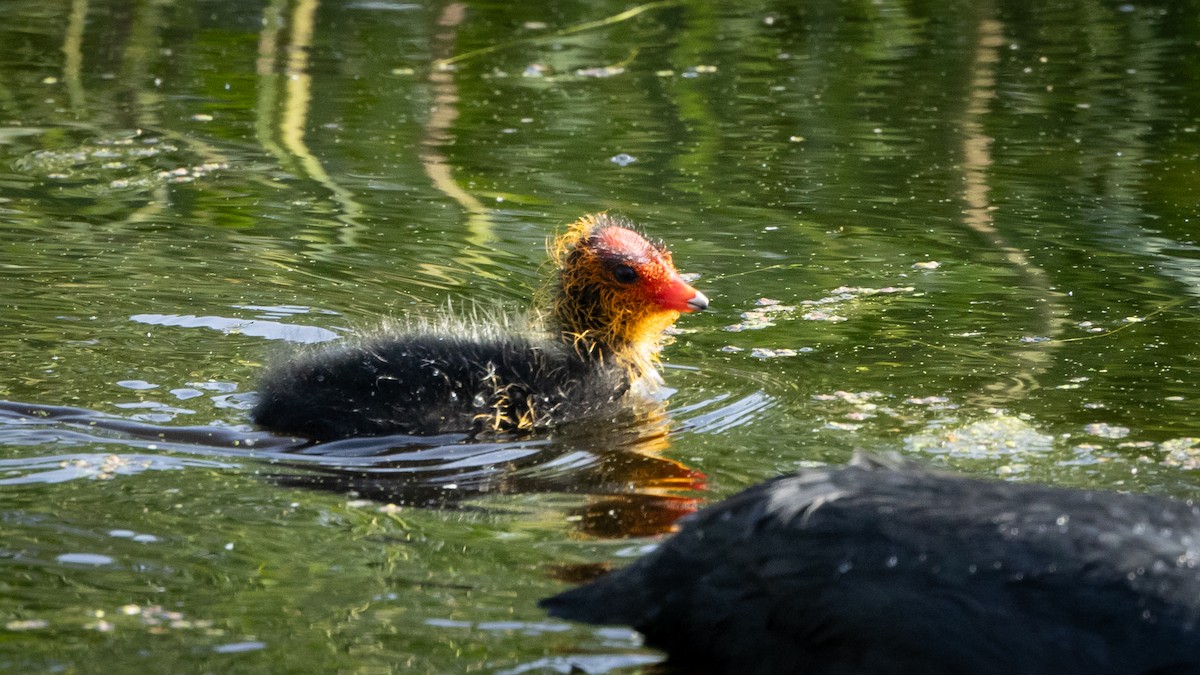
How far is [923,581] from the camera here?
3.10 meters

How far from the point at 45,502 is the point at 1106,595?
2724 millimetres

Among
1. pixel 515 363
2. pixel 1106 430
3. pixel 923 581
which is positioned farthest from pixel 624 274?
pixel 923 581

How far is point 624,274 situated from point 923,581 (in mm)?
2825

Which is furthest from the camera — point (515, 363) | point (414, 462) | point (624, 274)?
point (624, 274)

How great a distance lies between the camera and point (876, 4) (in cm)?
1362

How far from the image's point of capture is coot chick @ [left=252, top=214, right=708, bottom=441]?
5.23 meters

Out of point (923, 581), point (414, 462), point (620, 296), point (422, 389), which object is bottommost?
point (414, 462)

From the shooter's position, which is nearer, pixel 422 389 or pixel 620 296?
pixel 422 389

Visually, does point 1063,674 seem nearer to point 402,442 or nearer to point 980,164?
point 402,442

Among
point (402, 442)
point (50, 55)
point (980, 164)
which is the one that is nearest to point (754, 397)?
point (402, 442)

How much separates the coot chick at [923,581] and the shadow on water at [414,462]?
960 millimetres

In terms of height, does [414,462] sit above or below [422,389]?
below

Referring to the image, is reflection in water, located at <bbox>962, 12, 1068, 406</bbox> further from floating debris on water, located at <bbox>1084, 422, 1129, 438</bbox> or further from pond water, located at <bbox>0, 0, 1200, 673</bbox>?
floating debris on water, located at <bbox>1084, 422, 1129, 438</bbox>

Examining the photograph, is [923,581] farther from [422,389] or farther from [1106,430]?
[422,389]
